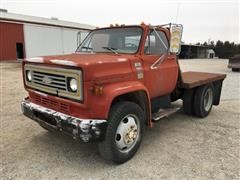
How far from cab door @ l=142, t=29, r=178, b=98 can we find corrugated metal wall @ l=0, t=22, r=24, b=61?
2376 centimetres

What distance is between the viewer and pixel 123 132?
3508 mm

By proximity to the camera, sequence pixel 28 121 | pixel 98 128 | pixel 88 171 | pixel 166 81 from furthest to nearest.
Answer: pixel 28 121, pixel 166 81, pixel 88 171, pixel 98 128

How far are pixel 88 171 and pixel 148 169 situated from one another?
840 mm

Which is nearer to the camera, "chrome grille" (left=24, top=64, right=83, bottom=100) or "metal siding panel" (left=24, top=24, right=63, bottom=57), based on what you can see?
"chrome grille" (left=24, top=64, right=83, bottom=100)

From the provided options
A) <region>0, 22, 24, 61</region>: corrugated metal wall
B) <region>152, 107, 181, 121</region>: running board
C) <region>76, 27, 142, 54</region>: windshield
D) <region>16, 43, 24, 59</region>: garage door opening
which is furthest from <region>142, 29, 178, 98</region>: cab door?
<region>16, 43, 24, 59</region>: garage door opening

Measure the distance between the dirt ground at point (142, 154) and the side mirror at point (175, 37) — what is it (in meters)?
1.65

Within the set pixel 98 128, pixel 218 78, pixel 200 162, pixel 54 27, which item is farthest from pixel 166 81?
pixel 54 27

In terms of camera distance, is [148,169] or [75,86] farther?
[148,169]

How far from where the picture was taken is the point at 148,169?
337cm

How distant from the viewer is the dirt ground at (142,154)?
328 centimetres

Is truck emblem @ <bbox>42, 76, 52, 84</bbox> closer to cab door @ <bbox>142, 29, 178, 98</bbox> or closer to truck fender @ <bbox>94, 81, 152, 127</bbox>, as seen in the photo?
truck fender @ <bbox>94, 81, 152, 127</bbox>

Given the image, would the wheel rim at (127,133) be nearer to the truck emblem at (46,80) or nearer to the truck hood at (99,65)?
the truck hood at (99,65)

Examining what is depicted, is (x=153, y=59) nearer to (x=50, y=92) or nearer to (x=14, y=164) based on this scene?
(x=50, y=92)

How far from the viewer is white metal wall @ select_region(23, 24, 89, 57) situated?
2647 cm
